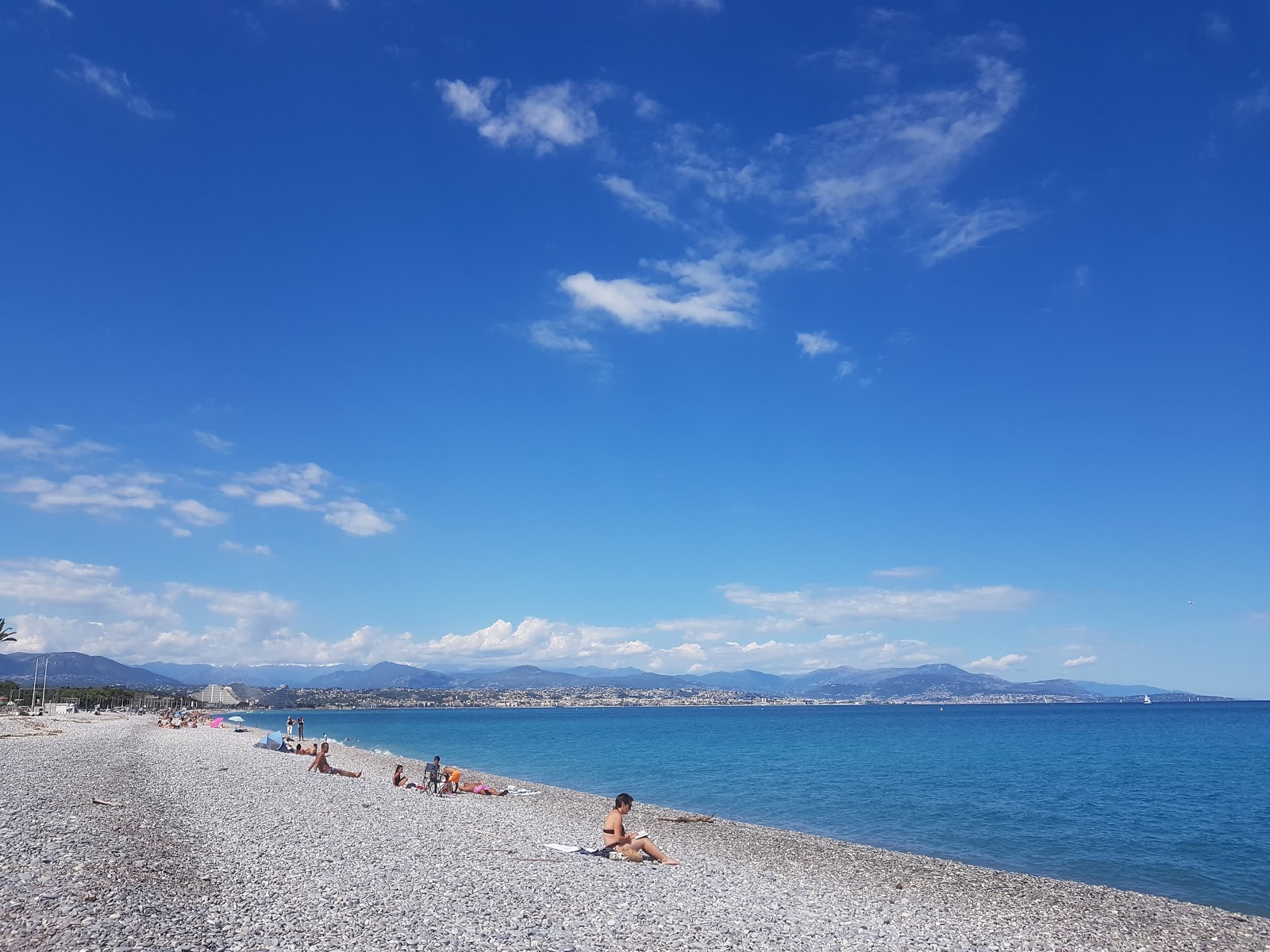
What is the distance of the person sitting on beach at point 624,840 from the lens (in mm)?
15711

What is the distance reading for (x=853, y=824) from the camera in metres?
27.2

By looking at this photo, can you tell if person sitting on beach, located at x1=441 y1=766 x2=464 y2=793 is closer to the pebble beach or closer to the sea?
the pebble beach

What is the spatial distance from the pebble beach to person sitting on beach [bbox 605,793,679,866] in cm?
40

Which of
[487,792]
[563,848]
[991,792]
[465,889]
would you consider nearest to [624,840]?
[563,848]

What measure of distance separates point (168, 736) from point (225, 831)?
4515 cm

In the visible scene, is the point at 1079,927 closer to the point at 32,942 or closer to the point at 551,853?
the point at 551,853

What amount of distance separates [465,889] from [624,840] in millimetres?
4492

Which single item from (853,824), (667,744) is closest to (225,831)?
(853,824)

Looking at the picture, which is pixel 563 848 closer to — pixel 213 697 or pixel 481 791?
pixel 481 791

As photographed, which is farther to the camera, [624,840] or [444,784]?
[444,784]

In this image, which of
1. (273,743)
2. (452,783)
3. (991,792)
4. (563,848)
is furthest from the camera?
(273,743)

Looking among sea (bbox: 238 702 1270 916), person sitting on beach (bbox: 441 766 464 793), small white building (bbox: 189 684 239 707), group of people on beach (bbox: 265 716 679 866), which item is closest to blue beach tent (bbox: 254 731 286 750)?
group of people on beach (bbox: 265 716 679 866)

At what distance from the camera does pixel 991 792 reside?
37.0m

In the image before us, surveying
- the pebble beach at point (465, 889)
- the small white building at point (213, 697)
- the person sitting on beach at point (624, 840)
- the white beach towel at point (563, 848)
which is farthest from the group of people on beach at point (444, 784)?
the small white building at point (213, 697)
